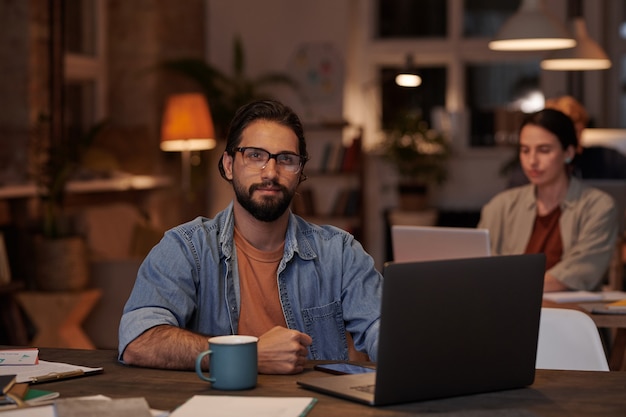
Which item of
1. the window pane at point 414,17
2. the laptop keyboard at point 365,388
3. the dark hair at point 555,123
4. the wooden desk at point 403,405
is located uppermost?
the window pane at point 414,17

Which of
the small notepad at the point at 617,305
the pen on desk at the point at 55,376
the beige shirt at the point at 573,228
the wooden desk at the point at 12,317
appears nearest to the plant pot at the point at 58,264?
the wooden desk at the point at 12,317

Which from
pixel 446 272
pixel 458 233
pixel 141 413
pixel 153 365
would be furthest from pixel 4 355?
pixel 458 233

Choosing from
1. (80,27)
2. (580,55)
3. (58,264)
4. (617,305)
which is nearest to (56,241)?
(58,264)

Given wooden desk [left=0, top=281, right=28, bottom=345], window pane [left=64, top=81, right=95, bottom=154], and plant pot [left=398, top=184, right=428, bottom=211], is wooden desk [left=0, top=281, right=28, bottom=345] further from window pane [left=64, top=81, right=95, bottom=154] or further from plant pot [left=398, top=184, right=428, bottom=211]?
plant pot [left=398, top=184, right=428, bottom=211]

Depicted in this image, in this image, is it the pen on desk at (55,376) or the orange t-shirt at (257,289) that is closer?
the pen on desk at (55,376)

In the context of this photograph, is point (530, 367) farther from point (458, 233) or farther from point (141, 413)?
point (458, 233)

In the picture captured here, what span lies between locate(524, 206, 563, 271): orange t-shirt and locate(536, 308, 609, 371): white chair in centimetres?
136

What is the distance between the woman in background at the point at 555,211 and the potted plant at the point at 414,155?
14.7ft

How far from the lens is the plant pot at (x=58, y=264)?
5922 mm

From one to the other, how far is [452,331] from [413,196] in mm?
7085

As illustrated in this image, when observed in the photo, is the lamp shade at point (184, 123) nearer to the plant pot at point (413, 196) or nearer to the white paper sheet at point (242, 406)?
the plant pot at point (413, 196)

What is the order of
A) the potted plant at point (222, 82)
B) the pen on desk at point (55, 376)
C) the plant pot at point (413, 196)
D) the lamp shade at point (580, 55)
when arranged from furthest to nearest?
the plant pot at point (413, 196)
the potted plant at point (222, 82)
the lamp shade at point (580, 55)
the pen on desk at point (55, 376)

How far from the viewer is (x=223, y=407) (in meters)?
1.83

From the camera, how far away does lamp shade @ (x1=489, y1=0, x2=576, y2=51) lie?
16.3 ft
